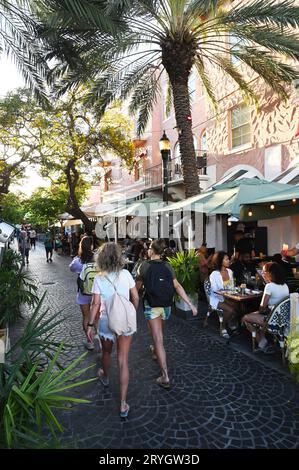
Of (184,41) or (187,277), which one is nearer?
(187,277)

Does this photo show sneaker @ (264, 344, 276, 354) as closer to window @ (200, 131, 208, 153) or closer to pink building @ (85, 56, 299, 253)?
pink building @ (85, 56, 299, 253)

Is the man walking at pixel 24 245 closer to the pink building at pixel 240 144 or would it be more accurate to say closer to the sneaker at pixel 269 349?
the pink building at pixel 240 144

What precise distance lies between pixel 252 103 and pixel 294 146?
2704 millimetres

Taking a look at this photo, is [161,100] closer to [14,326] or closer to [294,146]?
[294,146]

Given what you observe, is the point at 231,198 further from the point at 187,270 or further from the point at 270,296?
the point at 270,296

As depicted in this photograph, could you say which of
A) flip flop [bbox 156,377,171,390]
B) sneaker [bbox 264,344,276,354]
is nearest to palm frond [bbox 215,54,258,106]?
sneaker [bbox 264,344,276,354]

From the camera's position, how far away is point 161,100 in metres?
19.7

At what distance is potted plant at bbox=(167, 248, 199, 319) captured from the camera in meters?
6.85

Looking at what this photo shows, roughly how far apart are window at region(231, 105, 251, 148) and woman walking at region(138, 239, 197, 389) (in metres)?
9.55

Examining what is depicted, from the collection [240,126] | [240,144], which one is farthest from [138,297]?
[240,126]

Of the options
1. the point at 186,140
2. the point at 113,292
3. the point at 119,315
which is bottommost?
the point at 119,315

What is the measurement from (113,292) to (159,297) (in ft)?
2.46

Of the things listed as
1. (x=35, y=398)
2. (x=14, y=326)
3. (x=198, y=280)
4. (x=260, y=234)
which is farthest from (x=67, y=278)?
(x=35, y=398)

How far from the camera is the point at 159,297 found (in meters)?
3.90
